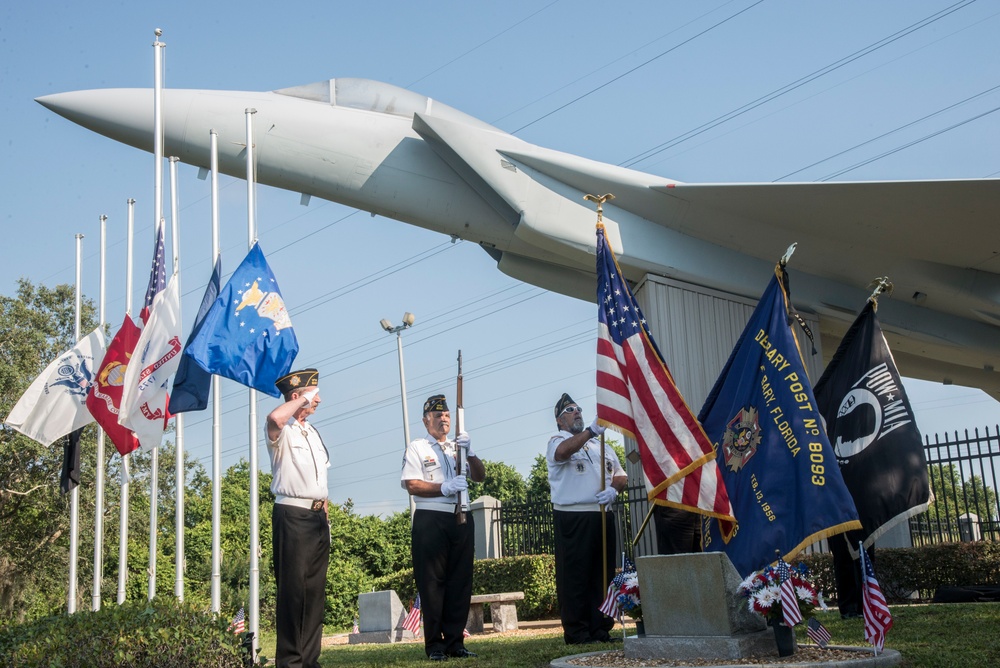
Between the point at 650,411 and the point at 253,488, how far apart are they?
3.67 m

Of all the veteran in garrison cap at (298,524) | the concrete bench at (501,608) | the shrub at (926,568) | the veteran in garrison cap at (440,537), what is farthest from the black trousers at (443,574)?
the shrub at (926,568)

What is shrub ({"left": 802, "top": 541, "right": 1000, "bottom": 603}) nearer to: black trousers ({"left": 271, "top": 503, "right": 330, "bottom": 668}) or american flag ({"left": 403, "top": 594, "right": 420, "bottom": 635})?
american flag ({"left": 403, "top": 594, "right": 420, "bottom": 635})

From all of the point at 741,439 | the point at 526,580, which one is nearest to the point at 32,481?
the point at 526,580

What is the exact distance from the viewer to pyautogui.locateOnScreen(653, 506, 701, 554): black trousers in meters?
6.51

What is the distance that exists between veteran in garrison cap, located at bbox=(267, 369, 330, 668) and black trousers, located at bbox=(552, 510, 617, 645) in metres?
1.89

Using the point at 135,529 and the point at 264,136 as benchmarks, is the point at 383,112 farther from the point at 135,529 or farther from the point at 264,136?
the point at 135,529

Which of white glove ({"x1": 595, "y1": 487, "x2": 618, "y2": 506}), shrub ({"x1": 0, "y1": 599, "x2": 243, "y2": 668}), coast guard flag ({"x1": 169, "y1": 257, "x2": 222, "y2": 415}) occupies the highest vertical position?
coast guard flag ({"x1": 169, "y1": 257, "x2": 222, "y2": 415})

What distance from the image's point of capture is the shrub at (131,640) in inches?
203

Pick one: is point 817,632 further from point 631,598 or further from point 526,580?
point 526,580

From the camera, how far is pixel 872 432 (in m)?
6.04

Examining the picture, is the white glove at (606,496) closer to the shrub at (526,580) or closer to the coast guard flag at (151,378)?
the coast guard flag at (151,378)

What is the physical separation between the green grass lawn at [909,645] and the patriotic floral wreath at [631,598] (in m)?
0.61

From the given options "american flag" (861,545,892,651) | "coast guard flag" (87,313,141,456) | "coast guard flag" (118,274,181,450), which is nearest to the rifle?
"american flag" (861,545,892,651)

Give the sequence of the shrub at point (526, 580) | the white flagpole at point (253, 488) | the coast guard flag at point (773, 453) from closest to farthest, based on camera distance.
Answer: the coast guard flag at point (773, 453) → the white flagpole at point (253, 488) → the shrub at point (526, 580)
